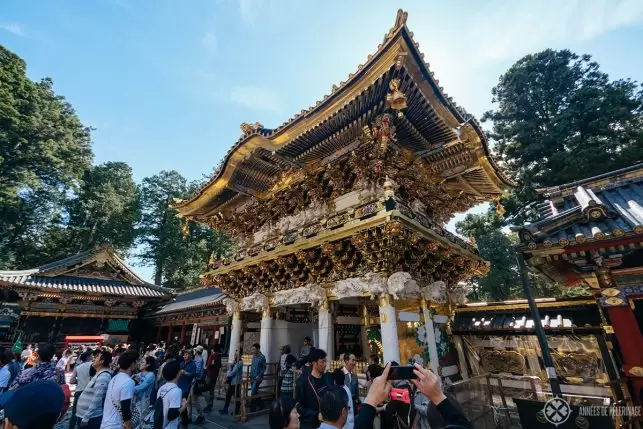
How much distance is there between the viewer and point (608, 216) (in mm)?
5375

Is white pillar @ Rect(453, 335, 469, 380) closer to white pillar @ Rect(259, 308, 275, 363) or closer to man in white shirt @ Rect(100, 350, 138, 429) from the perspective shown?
white pillar @ Rect(259, 308, 275, 363)

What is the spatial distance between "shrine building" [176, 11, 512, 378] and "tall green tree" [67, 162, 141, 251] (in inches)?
907

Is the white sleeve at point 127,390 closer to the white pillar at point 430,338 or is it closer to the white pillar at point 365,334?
the white pillar at point 430,338

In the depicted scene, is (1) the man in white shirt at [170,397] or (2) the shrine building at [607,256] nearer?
→ (1) the man in white shirt at [170,397]

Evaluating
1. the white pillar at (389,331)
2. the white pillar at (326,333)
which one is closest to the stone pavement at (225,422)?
the white pillar at (326,333)

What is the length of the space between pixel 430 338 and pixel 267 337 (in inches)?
191

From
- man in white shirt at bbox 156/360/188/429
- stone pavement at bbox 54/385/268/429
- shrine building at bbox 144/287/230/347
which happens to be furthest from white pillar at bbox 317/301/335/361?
shrine building at bbox 144/287/230/347

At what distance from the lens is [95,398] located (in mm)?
3818

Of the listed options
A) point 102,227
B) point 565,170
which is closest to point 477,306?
point 565,170

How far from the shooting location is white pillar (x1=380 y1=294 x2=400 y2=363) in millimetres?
6046

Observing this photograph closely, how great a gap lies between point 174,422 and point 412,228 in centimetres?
526

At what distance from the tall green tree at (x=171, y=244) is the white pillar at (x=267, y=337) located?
831 inches

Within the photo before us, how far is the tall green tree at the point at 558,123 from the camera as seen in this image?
13820 mm

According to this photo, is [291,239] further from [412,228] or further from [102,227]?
[102,227]
